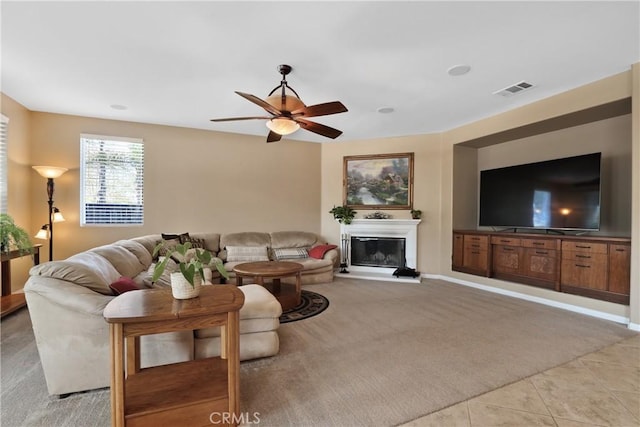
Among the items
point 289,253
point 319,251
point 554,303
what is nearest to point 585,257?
point 554,303

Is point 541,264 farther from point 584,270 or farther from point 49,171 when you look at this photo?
point 49,171

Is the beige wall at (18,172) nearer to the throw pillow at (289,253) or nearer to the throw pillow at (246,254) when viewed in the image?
the throw pillow at (246,254)

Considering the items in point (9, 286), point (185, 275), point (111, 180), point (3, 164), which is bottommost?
point (9, 286)

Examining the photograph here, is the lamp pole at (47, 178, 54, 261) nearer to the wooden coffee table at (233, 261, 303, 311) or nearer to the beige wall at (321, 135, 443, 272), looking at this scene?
the wooden coffee table at (233, 261, 303, 311)

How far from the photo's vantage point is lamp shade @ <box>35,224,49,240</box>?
414cm

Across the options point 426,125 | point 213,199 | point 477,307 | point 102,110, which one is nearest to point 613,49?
point 426,125

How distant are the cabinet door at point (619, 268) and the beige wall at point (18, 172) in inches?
298

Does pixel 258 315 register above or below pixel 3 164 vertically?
below

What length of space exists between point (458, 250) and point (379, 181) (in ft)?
6.49

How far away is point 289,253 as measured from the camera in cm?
545

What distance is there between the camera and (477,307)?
3.87m

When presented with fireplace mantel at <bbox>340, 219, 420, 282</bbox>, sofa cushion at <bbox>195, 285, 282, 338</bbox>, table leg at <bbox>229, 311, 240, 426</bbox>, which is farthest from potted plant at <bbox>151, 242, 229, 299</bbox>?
fireplace mantel at <bbox>340, 219, 420, 282</bbox>

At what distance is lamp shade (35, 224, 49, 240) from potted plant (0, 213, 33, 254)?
713 mm

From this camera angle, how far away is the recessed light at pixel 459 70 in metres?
3.08
